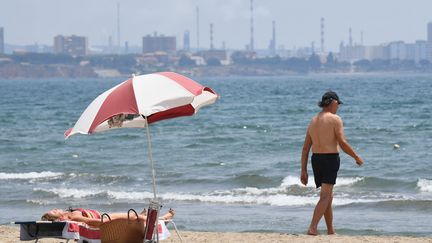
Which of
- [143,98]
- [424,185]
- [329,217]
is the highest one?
[143,98]

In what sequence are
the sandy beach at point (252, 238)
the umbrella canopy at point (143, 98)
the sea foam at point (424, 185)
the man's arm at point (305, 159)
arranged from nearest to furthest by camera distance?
the umbrella canopy at point (143, 98) → the man's arm at point (305, 159) → the sandy beach at point (252, 238) → the sea foam at point (424, 185)

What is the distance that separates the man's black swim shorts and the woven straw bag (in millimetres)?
1703

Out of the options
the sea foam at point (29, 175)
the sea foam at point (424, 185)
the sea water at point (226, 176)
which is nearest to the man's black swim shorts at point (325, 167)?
the sea water at point (226, 176)

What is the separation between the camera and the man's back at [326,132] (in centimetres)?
1032

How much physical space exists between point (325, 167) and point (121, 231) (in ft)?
6.34

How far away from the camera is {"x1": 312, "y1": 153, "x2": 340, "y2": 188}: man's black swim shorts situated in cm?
1035

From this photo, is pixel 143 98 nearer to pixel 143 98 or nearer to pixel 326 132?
pixel 143 98

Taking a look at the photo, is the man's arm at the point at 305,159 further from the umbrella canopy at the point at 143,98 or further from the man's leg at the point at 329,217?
the umbrella canopy at the point at 143,98

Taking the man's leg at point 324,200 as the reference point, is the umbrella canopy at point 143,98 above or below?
above

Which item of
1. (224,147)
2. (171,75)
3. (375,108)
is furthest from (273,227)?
(375,108)

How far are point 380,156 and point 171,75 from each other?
1520 cm

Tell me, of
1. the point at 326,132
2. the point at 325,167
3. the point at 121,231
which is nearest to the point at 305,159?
the point at 325,167

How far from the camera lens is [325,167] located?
1038cm

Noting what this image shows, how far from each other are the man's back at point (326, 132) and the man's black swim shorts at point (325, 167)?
5 cm
